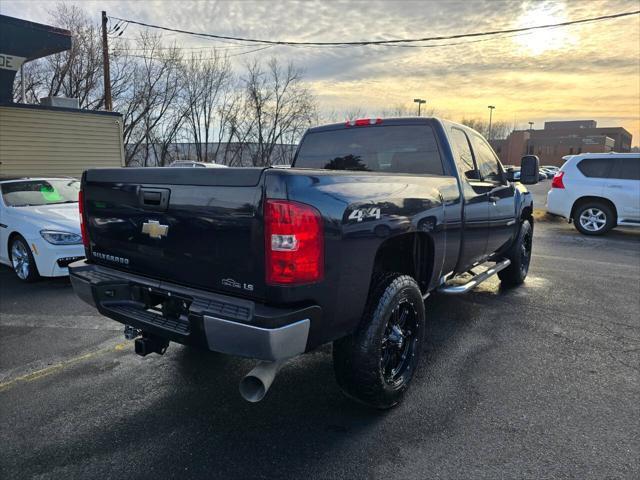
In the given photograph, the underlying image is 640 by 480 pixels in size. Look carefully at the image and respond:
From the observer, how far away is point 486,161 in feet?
16.3

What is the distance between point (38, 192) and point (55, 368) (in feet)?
14.5

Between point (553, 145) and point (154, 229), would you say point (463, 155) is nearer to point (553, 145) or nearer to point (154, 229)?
point (154, 229)

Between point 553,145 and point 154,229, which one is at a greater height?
point 553,145

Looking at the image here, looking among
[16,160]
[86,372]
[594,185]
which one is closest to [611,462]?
[86,372]

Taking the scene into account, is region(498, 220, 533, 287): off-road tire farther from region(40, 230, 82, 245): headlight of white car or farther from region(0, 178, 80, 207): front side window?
region(0, 178, 80, 207): front side window

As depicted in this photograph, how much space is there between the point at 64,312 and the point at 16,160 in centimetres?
996

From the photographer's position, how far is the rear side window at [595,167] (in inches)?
420

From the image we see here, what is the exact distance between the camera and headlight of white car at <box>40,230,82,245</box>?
19.5 ft

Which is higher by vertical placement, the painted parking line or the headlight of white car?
the headlight of white car

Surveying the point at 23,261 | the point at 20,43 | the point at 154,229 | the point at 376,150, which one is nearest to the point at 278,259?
the point at 154,229

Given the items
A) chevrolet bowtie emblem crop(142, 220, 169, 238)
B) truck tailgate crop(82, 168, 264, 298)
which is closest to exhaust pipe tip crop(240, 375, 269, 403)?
truck tailgate crop(82, 168, 264, 298)

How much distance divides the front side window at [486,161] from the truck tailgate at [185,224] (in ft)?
9.86

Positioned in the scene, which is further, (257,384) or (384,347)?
(384,347)

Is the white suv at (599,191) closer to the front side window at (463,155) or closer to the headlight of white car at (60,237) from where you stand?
the front side window at (463,155)
